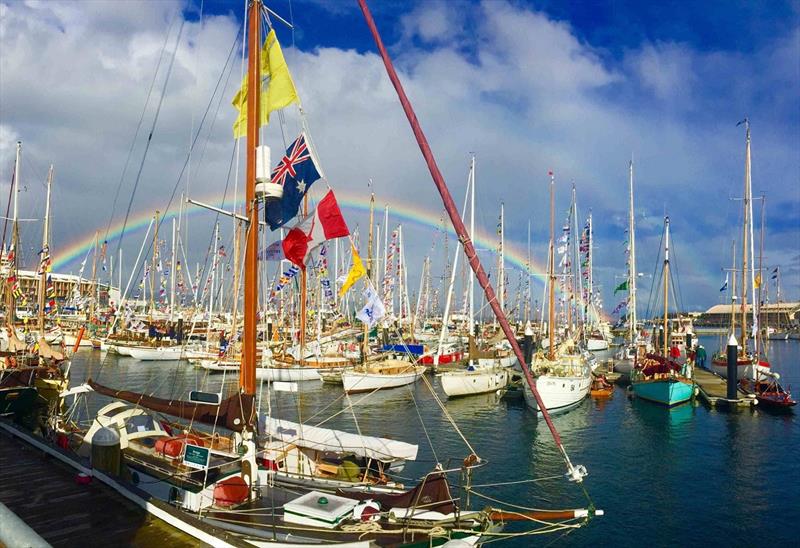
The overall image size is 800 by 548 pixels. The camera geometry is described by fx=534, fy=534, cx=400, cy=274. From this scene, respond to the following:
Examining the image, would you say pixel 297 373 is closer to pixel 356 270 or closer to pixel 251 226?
pixel 356 270

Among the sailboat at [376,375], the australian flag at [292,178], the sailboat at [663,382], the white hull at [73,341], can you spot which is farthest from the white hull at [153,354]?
the australian flag at [292,178]

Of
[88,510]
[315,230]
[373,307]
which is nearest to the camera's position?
[88,510]

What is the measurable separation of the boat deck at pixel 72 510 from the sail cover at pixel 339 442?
7.03m

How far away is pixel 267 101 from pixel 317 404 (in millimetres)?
30803

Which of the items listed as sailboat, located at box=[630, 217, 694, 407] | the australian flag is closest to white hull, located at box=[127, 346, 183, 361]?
sailboat, located at box=[630, 217, 694, 407]

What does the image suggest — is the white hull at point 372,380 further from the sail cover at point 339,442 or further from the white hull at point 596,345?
the white hull at point 596,345

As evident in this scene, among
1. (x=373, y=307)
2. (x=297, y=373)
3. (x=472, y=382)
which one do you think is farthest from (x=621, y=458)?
(x=297, y=373)

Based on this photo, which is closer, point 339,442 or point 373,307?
point 339,442

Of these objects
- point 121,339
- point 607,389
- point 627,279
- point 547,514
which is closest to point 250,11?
point 547,514

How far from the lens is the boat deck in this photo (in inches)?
349

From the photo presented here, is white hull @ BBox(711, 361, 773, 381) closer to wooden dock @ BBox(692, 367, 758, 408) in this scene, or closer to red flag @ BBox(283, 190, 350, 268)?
wooden dock @ BBox(692, 367, 758, 408)

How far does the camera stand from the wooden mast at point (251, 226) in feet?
46.6

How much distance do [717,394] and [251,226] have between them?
1756 inches

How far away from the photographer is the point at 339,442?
19.8 meters
